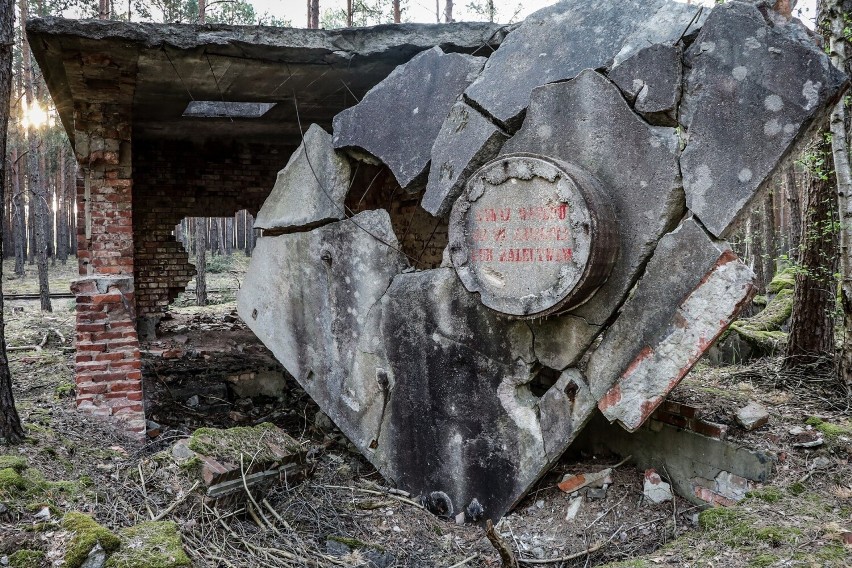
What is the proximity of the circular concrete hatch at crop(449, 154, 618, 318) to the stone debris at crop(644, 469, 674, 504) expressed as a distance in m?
1.27

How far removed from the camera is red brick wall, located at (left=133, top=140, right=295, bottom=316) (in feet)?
29.8

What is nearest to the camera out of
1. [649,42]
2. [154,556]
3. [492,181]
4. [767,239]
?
[154,556]

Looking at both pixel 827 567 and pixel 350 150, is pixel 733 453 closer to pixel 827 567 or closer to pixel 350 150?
pixel 827 567

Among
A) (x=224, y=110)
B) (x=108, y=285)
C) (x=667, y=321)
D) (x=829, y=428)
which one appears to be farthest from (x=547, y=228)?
(x=224, y=110)

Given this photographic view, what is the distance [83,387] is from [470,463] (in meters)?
3.19

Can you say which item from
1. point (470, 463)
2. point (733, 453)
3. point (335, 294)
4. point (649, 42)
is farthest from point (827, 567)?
point (335, 294)

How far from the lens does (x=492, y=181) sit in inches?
148

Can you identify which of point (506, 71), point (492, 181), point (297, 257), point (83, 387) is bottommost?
point (83, 387)

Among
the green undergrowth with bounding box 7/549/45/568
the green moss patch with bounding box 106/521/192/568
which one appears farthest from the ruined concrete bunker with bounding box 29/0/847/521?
the green undergrowth with bounding box 7/549/45/568

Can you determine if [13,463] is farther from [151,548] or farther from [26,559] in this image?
[151,548]

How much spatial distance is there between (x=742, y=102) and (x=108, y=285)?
4802mm

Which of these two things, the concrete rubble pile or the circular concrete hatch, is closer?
the concrete rubble pile

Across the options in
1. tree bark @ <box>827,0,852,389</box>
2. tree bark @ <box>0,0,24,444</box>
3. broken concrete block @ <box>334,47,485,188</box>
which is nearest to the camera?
tree bark @ <box>0,0,24,444</box>

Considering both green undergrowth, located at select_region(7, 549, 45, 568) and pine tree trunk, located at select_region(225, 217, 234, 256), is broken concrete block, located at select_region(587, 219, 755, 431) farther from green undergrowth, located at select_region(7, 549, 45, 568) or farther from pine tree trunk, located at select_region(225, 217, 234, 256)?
pine tree trunk, located at select_region(225, 217, 234, 256)
